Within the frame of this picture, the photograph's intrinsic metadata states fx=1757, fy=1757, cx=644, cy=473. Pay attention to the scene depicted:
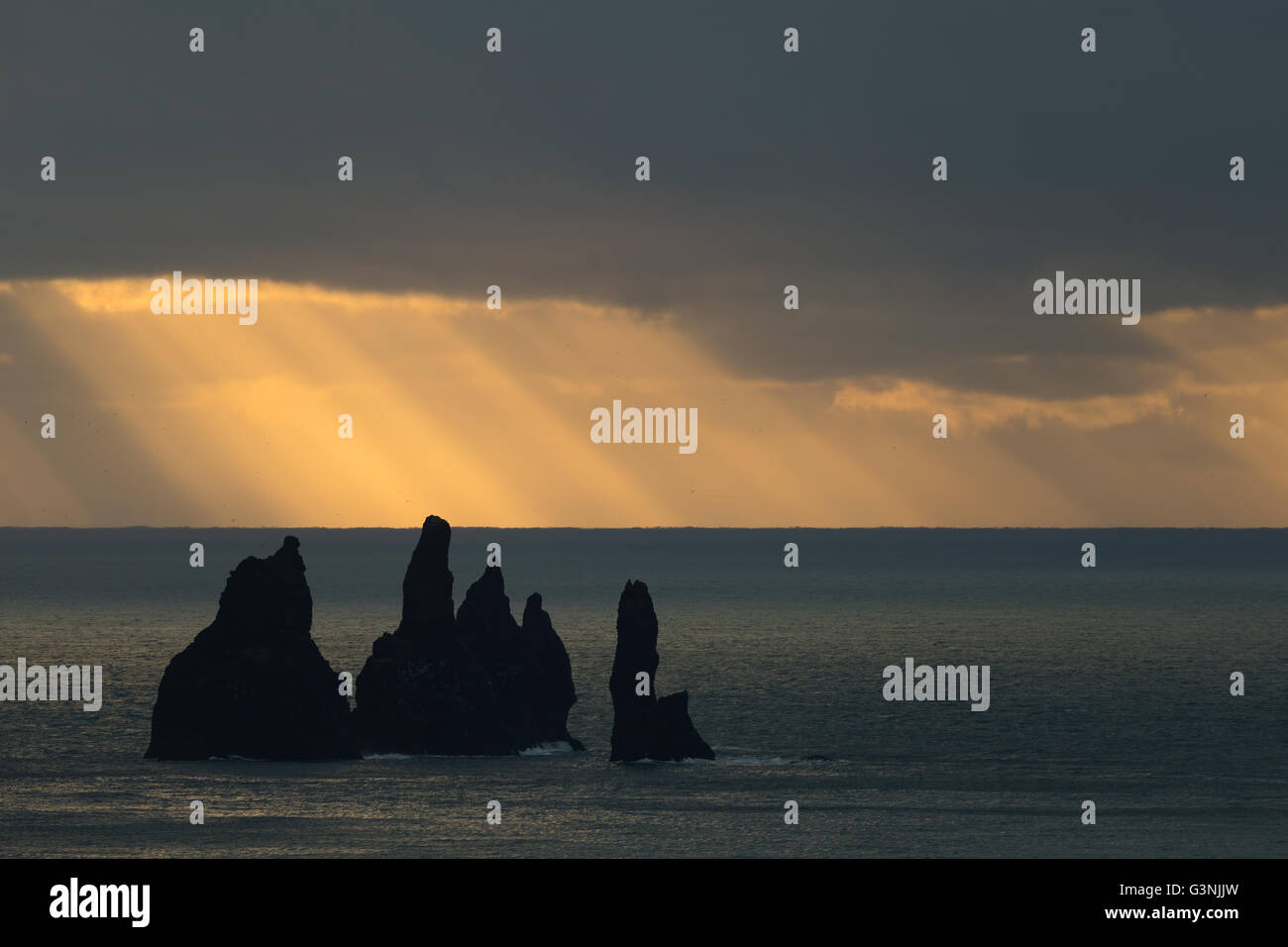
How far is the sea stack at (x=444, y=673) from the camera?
4658 inches

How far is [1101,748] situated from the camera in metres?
131

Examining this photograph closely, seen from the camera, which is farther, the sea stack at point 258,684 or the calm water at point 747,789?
the sea stack at point 258,684

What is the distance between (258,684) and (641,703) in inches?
989

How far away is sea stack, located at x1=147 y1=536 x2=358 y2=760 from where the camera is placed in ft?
373

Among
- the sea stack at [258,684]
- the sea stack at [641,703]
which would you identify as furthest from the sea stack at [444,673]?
the sea stack at [641,703]

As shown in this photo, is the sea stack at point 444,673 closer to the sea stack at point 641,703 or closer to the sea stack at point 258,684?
the sea stack at point 258,684

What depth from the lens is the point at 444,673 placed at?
119 m

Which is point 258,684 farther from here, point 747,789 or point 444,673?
point 747,789

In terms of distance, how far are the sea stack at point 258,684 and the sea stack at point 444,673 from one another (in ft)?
9.29

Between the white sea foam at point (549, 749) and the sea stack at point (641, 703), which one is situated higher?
the sea stack at point (641, 703)
